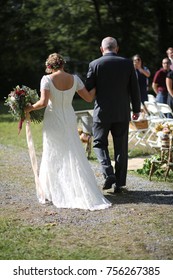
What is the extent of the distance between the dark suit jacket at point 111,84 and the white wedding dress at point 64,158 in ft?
1.37

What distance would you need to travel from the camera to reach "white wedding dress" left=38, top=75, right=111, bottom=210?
8195mm

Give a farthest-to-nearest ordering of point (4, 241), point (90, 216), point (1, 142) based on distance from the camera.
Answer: point (1, 142), point (90, 216), point (4, 241)

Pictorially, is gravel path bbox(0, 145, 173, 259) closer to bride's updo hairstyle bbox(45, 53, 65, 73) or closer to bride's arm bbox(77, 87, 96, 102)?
bride's arm bbox(77, 87, 96, 102)

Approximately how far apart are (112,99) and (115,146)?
0.66 metres

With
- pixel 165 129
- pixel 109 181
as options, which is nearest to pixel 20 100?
pixel 109 181

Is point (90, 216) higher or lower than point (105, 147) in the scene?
lower

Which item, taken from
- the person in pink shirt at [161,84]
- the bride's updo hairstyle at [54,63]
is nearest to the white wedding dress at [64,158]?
the bride's updo hairstyle at [54,63]

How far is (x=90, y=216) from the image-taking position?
7719 millimetres

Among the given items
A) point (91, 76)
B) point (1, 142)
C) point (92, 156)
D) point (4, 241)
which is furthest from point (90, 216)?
point (1, 142)

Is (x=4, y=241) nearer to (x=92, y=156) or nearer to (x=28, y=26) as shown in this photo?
(x=92, y=156)

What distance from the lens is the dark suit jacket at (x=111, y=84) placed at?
341 inches

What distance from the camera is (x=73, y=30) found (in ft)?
113

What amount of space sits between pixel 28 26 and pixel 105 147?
2691 cm

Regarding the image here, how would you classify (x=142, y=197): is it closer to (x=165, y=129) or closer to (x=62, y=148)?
(x=62, y=148)
